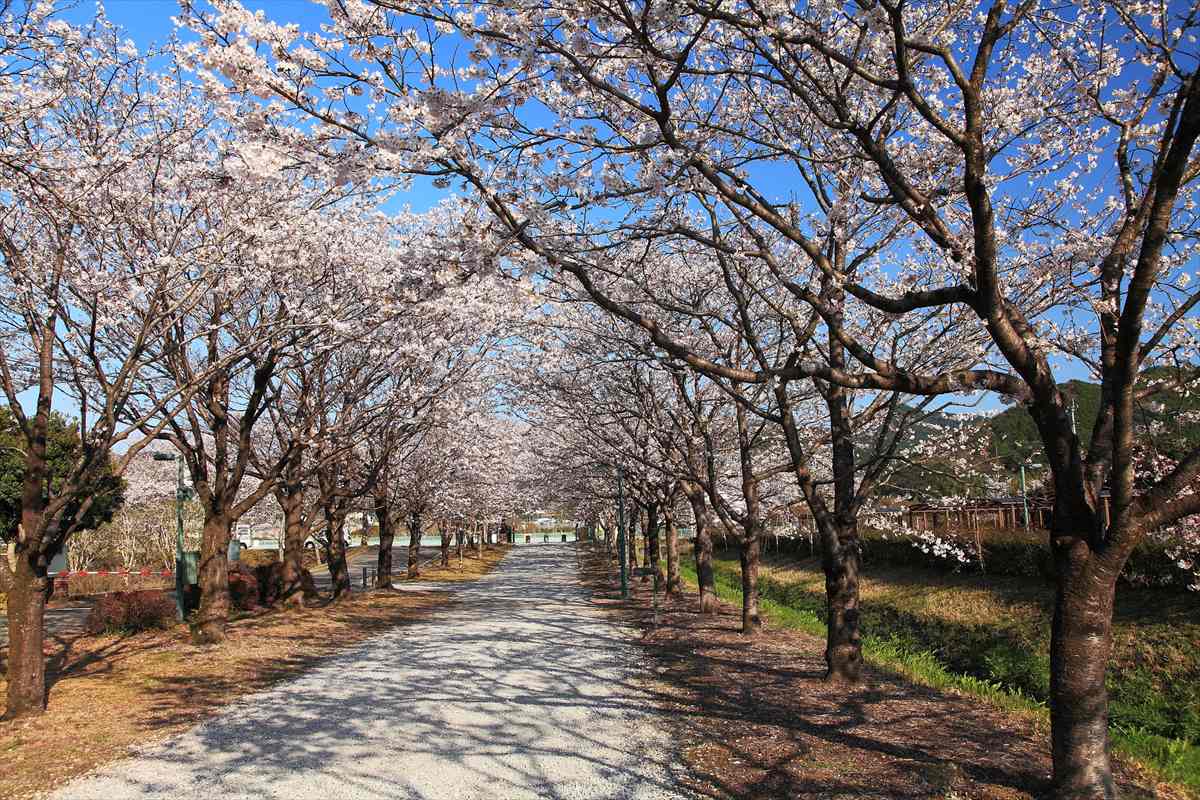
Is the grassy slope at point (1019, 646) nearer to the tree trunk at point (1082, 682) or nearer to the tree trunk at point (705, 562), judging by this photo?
the tree trunk at point (705, 562)

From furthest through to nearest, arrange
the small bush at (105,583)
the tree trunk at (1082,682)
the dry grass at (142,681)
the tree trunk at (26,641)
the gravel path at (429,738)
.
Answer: the small bush at (105,583), the tree trunk at (26,641), the dry grass at (142,681), the gravel path at (429,738), the tree trunk at (1082,682)

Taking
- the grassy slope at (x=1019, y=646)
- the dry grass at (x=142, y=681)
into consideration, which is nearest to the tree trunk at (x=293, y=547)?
the dry grass at (x=142, y=681)

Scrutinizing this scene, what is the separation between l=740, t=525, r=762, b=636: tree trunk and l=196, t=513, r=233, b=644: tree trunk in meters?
8.83

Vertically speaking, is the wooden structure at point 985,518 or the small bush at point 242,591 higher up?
the wooden structure at point 985,518

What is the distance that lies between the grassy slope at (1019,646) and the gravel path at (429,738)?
400cm

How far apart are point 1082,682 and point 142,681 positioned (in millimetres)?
10540

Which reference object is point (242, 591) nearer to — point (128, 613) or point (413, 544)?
point (128, 613)

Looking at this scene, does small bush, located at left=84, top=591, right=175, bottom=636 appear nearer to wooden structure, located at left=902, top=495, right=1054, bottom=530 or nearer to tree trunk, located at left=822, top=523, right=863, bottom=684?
tree trunk, located at left=822, top=523, right=863, bottom=684

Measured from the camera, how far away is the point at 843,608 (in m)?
9.17

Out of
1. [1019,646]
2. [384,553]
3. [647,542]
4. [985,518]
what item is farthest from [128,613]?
[985,518]

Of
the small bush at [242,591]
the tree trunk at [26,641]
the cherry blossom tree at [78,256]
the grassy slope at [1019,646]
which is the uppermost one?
the cherry blossom tree at [78,256]

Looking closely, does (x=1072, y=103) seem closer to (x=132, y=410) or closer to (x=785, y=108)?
(x=785, y=108)

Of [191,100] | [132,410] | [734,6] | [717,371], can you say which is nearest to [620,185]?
[734,6]

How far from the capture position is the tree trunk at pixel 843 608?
29.8 ft
